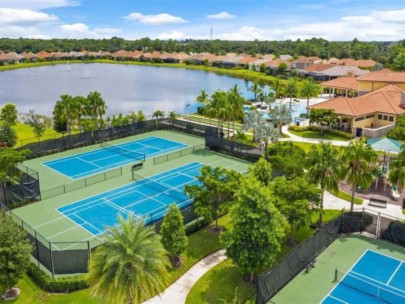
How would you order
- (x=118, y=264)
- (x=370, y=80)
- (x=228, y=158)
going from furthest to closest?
(x=370, y=80) < (x=228, y=158) < (x=118, y=264)

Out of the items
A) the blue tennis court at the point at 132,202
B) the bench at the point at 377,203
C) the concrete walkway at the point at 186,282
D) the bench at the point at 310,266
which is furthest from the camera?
the bench at the point at 377,203

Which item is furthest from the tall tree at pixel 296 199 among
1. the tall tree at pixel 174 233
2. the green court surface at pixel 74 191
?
the green court surface at pixel 74 191

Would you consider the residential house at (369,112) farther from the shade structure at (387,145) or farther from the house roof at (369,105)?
the shade structure at (387,145)

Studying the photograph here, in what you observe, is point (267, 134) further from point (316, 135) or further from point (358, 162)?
point (316, 135)

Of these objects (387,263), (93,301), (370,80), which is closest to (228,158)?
(387,263)

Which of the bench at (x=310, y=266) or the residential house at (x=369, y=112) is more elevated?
the residential house at (x=369, y=112)

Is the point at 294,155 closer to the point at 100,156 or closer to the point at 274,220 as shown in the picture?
the point at 274,220
